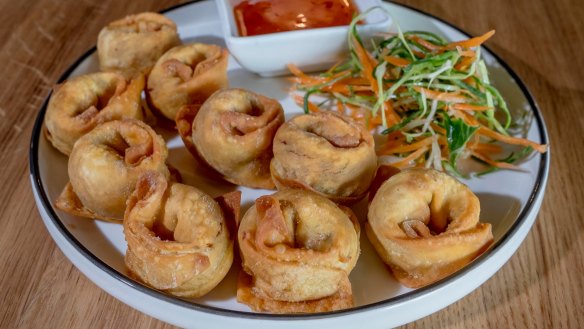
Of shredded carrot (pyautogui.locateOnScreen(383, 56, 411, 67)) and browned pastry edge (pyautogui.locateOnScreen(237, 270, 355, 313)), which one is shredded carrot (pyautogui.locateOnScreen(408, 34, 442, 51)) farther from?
browned pastry edge (pyautogui.locateOnScreen(237, 270, 355, 313))

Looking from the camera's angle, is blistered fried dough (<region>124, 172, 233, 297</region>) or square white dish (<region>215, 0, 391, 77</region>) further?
square white dish (<region>215, 0, 391, 77</region>)

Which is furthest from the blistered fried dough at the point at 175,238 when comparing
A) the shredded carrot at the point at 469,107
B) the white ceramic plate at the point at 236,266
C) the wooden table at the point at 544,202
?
the shredded carrot at the point at 469,107

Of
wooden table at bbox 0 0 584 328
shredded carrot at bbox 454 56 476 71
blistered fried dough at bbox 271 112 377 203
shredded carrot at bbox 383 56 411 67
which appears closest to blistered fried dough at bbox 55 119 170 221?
wooden table at bbox 0 0 584 328

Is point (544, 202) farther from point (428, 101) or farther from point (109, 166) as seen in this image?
point (109, 166)

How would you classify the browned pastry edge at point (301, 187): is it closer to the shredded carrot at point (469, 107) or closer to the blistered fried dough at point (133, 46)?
the shredded carrot at point (469, 107)

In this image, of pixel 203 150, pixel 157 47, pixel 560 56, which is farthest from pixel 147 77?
pixel 560 56

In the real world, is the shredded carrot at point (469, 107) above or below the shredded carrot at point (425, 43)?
below

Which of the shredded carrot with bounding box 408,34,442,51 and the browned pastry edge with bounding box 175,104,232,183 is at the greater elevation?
the shredded carrot with bounding box 408,34,442,51

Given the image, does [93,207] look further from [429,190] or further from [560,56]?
[560,56]
